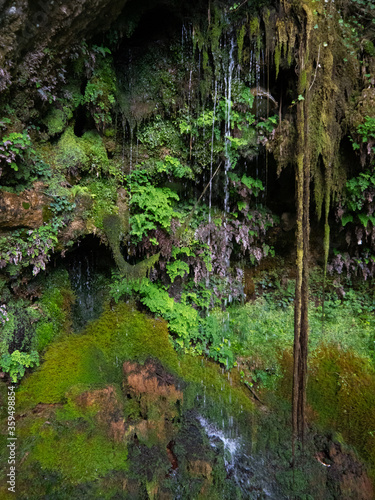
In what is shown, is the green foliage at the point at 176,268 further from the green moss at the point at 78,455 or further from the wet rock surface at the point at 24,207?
the green moss at the point at 78,455

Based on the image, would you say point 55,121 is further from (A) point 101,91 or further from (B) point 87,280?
(B) point 87,280

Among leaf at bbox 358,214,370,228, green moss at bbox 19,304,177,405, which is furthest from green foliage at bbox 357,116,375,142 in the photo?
green moss at bbox 19,304,177,405

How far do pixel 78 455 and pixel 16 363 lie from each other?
170 centimetres

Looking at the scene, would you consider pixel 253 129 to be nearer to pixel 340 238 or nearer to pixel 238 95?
pixel 238 95

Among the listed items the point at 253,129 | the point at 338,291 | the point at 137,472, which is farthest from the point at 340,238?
the point at 137,472

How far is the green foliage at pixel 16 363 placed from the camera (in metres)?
4.75

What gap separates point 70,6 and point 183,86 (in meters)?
2.58

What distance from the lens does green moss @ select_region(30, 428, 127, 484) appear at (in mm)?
4133

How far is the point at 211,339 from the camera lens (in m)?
6.69

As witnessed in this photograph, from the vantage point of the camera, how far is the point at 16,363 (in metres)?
4.85

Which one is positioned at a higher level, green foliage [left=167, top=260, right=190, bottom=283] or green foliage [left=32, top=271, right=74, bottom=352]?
green foliage [left=167, top=260, right=190, bottom=283]

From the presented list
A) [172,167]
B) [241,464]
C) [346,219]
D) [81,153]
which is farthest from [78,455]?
[346,219]

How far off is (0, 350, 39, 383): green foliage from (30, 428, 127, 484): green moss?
0.99m

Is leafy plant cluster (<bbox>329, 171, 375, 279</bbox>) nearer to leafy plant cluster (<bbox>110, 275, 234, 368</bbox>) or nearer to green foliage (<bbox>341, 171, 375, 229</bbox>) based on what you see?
green foliage (<bbox>341, 171, 375, 229</bbox>)
